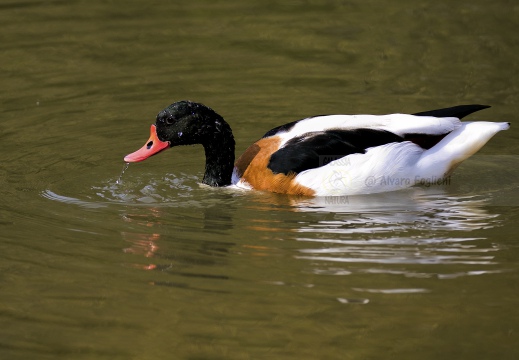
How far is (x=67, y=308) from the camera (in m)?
5.76

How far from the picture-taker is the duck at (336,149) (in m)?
7.98

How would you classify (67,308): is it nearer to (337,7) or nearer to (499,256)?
(499,256)

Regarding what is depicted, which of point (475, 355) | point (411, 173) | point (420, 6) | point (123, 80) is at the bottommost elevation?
point (475, 355)

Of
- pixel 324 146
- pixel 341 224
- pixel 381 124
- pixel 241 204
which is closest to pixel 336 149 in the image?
pixel 324 146

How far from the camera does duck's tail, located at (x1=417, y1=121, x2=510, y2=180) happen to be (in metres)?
8.16

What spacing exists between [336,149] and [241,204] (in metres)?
0.87

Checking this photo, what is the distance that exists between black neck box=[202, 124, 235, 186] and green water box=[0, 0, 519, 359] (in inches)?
8.3

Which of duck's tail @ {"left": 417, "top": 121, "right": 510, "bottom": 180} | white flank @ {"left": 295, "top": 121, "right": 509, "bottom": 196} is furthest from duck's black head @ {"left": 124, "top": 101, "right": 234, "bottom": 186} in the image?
duck's tail @ {"left": 417, "top": 121, "right": 510, "bottom": 180}

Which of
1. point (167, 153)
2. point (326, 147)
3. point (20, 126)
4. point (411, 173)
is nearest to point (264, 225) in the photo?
point (326, 147)

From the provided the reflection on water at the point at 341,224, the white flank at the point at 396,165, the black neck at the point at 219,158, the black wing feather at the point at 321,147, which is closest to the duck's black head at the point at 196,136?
the black neck at the point at 219,158

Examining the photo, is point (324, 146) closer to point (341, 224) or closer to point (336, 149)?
point (336, 149)

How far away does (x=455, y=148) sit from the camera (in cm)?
822

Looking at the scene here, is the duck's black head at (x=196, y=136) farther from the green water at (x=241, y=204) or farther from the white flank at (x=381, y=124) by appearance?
the white flank at (x=381, y=124)

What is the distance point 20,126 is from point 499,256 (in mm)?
5213
